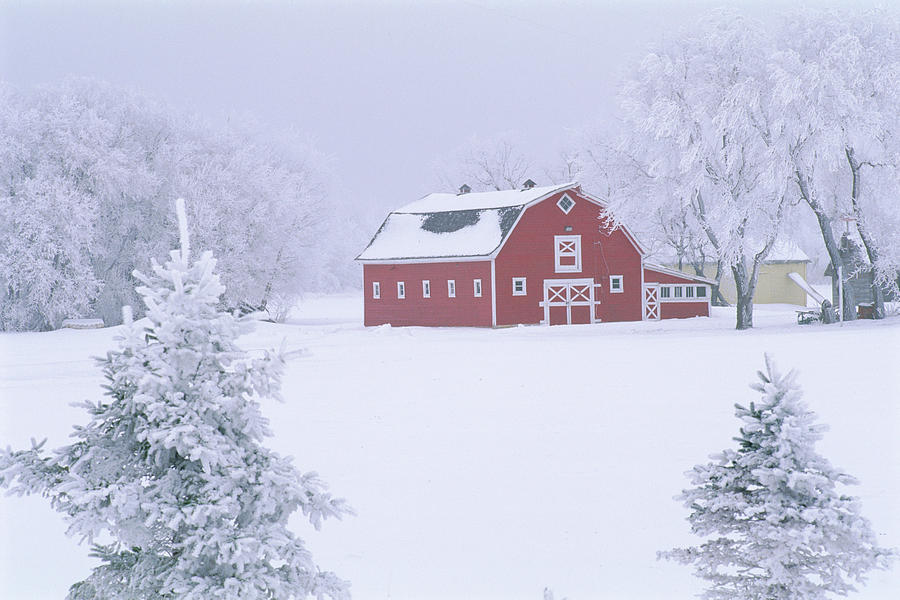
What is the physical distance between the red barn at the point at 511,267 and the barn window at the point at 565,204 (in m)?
0.05

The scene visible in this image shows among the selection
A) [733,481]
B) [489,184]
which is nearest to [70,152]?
[489,184]

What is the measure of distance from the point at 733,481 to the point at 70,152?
45313 millimetres

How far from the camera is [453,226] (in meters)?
42.0

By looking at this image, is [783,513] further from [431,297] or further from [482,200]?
[482,200]

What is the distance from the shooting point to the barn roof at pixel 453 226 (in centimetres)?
3984

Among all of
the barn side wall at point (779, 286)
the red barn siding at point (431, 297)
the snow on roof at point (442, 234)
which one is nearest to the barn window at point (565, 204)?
the snow on roof at point (442, 234)

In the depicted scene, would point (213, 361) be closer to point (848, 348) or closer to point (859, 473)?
point (859, 473)

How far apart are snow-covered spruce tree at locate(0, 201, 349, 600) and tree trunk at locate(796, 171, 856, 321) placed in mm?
33349

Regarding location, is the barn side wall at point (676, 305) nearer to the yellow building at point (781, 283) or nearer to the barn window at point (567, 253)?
the barn window at point (567, 253)

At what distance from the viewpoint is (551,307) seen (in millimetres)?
40375

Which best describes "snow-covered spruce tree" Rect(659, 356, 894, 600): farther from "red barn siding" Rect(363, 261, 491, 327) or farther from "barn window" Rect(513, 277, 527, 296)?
"barn window" Rect(513, 277, 527, 296)

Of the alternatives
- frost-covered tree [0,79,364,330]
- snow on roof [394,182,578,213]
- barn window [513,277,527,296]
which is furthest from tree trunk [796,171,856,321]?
frost-covered tree [0,79,364,330]

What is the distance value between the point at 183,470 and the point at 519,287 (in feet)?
117

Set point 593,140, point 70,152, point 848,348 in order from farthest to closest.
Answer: point 593,140 < point 70,152 < point 848,348
